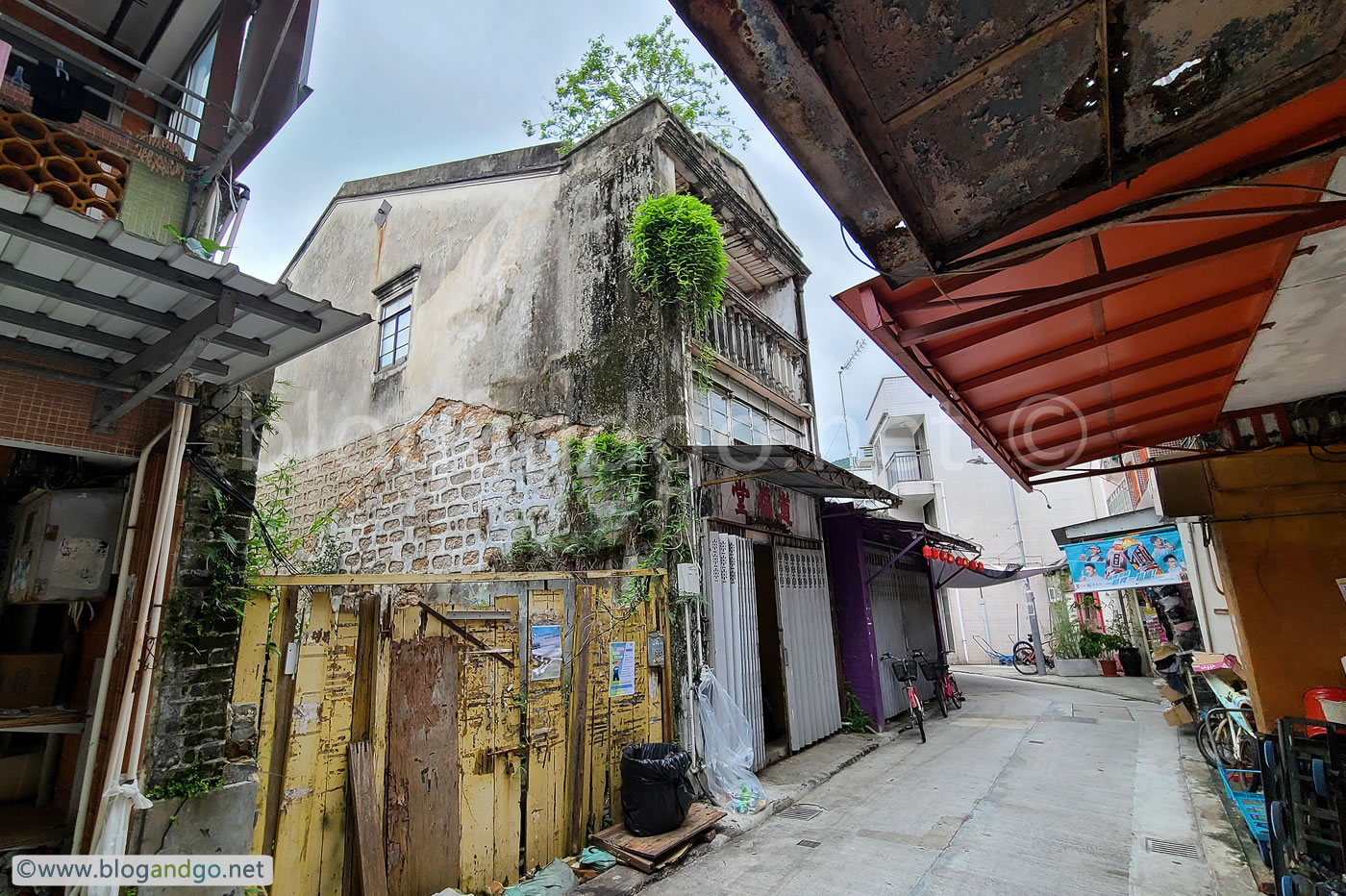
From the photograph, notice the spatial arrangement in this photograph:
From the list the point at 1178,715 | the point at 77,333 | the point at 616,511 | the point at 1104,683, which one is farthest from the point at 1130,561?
the point at 77,333

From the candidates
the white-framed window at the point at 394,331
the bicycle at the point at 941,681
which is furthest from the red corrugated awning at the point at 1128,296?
the white-framed window at the point at 394,331

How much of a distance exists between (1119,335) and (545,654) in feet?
14.3

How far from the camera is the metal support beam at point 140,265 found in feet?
6.91

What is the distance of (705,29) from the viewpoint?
4.89ft

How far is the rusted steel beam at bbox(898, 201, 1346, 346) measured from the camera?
6.34 ft

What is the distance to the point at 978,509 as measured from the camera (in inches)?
930

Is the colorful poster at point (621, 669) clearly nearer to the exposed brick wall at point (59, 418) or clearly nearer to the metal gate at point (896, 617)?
the exposed brick wall at point (59, 418)

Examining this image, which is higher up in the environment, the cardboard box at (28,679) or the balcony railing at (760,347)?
the balcony railing at (760,347)

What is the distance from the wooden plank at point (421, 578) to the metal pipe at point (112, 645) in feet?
2.03

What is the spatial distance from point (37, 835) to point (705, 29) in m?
4.67

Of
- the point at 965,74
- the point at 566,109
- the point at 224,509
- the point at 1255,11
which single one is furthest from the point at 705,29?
the point at 566,109

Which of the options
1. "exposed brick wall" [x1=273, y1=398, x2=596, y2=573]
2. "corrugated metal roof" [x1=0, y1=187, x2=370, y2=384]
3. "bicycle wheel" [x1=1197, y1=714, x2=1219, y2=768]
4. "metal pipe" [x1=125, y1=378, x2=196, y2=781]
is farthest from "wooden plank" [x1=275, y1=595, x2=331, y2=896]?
"bicycle wheel" [x1=1197, y1=714, x2=1219, y2=768]

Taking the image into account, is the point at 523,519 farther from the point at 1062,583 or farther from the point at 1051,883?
the point at 1062,583

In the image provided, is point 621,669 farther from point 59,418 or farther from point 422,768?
point 59,418
